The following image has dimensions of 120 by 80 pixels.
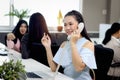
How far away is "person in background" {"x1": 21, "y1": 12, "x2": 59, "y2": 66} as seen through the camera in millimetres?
3227

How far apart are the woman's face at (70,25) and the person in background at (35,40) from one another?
37.0 inches

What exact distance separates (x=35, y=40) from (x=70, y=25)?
1334 millimetres

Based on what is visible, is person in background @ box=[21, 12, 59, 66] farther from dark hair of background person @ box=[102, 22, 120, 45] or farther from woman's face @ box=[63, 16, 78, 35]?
dark hair of background person @ box=[102, 22, 120, 45]

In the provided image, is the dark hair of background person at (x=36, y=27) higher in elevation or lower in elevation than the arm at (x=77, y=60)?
higher

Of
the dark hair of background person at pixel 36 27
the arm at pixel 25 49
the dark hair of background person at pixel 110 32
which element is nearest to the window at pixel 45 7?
the dark hair of background person at pixel 110 32

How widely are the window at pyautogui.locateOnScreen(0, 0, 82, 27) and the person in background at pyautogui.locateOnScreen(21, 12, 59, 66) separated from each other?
287 centimetres

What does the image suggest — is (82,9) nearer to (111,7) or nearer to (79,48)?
(111,7)

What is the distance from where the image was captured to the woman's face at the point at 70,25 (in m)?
2.18

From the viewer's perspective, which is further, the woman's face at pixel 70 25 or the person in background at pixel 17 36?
the person in background at pixel 17 36

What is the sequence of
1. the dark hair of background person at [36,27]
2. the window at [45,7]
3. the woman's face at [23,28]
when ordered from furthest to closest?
1. the window at [45,7]
2. the woman's face at [23,28]
3. the dark hair of background person at [36,27]

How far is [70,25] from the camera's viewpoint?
7.19ft

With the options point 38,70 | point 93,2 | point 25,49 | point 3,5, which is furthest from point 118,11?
point 38,70

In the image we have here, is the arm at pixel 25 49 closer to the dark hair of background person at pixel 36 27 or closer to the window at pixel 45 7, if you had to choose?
the dark hair of background person at pixel 36 27

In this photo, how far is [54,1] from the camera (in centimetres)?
661
